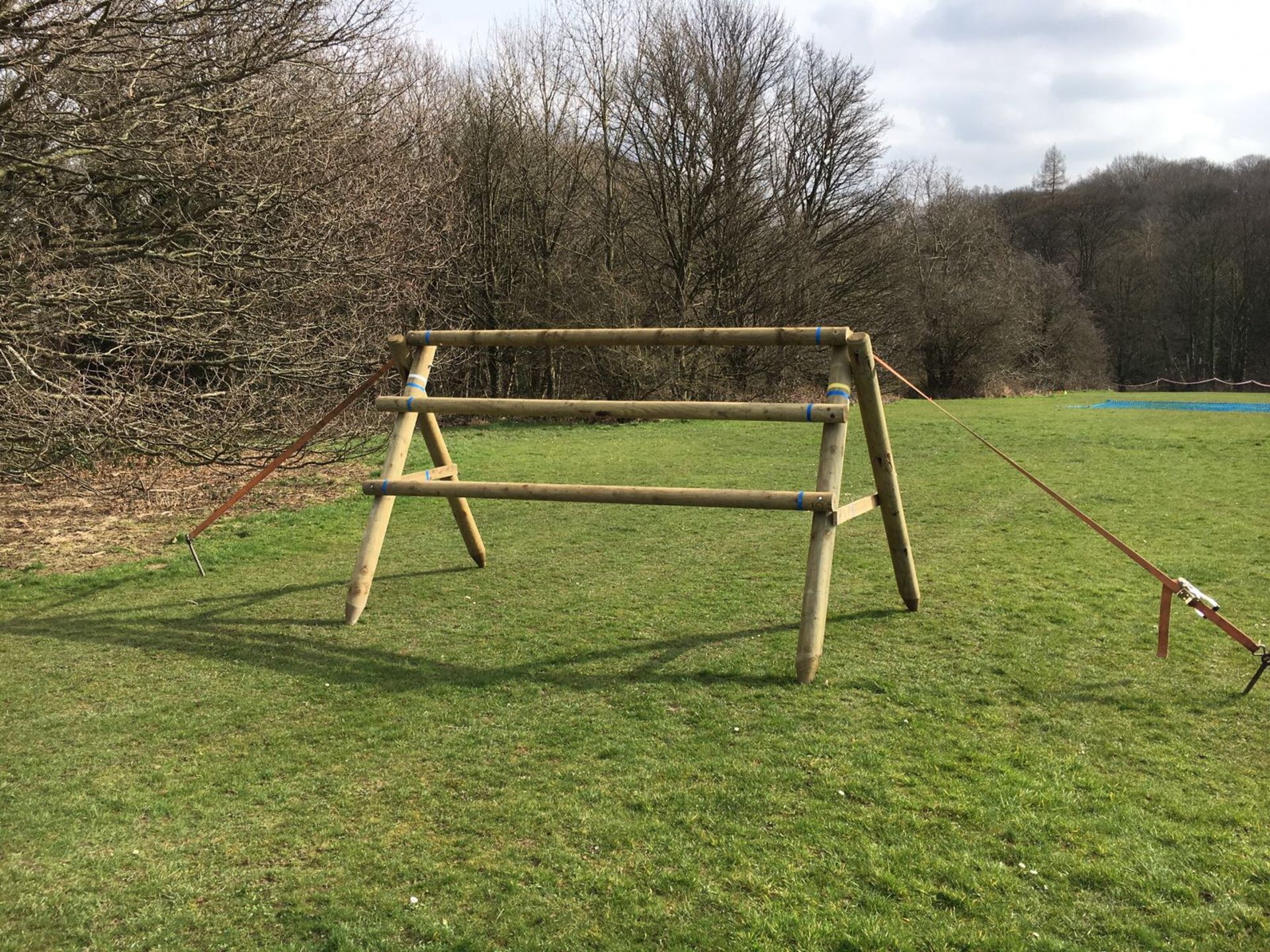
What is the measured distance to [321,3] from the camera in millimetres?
8609

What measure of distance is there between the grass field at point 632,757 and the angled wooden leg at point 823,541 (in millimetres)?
198

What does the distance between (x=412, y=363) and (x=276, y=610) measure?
6.30 feet

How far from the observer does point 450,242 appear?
2275 centimetres

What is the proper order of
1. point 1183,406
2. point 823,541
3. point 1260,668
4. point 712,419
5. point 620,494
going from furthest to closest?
point 1183,406, point 712,419, point 620,494, point 823,541, point 1260,668

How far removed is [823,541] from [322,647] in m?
2.94

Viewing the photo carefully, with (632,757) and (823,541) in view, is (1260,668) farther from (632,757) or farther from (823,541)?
(632,757)

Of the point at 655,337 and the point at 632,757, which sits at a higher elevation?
the point at 655,337

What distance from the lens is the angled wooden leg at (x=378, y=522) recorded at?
550 cm

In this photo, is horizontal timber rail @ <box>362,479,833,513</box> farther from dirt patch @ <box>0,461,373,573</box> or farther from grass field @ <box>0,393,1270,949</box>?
dirt patch @ <box>0,461,373,573</box>

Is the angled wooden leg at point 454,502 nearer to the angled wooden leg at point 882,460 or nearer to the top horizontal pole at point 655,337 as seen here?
the top horizontal pole at point 655,337

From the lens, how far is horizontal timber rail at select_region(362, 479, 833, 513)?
460 centimetres

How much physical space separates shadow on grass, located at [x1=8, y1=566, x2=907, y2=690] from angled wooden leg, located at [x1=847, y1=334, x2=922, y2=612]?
0.28 meters

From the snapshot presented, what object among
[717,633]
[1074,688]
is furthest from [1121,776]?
[717,633]

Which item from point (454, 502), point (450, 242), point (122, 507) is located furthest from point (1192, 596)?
point (450, 242)
